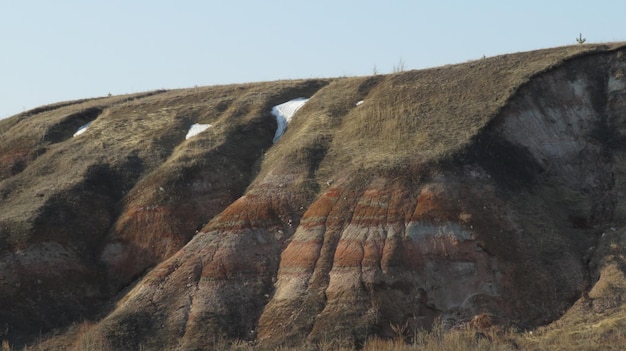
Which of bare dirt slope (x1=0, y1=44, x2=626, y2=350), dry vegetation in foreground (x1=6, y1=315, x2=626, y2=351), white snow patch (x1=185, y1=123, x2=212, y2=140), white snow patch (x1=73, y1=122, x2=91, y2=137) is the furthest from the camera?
white snow patch (x1=73, y1=122, x2=91, y2=137)

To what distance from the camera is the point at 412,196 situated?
37.9 meters

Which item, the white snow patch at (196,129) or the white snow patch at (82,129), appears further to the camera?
the white snow patch at (82,129)

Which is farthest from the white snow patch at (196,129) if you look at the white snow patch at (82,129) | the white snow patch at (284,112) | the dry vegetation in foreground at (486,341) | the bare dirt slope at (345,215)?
the dry vegetation in foreground at (486,341)

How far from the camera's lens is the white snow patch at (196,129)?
48406 mm

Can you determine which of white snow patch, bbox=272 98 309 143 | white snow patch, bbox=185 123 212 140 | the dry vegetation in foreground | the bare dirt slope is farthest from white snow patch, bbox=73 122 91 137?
the dry vegetation in foreground

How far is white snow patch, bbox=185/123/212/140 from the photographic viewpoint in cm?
4841

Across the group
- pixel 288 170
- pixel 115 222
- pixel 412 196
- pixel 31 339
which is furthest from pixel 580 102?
pixel 31 339

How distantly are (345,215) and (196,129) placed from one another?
1368 centimetres

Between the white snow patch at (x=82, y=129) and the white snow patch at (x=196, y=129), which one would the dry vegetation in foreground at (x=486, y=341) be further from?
the white snow patch at (x=82, y=129)

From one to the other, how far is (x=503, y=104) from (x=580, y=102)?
4.08 m

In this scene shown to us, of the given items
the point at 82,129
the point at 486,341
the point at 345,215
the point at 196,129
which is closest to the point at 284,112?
the point at 196,129

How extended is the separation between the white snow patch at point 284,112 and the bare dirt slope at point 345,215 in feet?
1.69

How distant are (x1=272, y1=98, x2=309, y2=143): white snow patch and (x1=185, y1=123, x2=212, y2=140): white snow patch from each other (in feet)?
11.7

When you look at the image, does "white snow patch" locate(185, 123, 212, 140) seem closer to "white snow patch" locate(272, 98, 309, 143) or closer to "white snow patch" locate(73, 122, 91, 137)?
"white snow patch" locate(272, 98, 309, 143)
